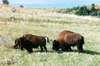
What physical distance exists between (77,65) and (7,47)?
5.50 metres

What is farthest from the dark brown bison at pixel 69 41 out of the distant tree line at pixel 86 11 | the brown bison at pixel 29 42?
the distant tree line at pixel 86 11

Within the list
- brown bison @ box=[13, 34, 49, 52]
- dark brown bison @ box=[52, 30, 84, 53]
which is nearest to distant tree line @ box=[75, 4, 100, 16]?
dark brown bison @ box=[52, 30, 84, 53]

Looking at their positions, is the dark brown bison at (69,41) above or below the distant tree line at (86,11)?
above

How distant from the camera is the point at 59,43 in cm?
970

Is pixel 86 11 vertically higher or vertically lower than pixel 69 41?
lower

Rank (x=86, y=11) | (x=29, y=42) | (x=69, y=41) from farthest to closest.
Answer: (x=86, y=11) → (x=69, y=41) → (x=29, y=42)

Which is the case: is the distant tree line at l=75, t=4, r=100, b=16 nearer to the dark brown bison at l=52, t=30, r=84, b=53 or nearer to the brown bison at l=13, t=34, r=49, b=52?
the dark brown bison at l=52, t=30, r=84, b=53

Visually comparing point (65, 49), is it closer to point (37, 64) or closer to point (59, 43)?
point (59, 43)

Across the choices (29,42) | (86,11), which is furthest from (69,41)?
(86,11)

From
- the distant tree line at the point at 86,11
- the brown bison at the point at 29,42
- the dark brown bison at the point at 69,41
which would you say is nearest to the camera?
the brown bison at the point at 29,42

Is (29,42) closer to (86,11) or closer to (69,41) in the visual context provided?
(69,41)

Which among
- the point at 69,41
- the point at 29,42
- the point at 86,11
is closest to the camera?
the point at 29,42

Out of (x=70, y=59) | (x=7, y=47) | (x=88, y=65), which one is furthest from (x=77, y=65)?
(x=7, y=47)

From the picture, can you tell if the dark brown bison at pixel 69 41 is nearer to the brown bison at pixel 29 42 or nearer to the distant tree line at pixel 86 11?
the brown bison at pixel 29 42
